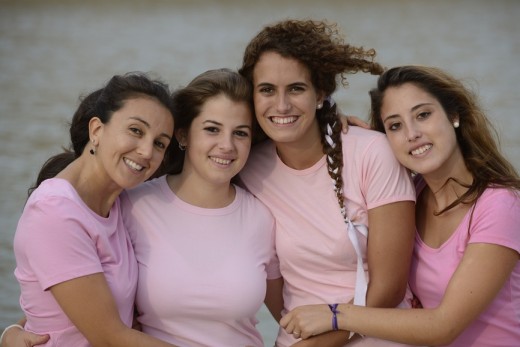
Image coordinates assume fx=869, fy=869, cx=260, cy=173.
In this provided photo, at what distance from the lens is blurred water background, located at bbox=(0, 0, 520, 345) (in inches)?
359

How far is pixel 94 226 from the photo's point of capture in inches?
104

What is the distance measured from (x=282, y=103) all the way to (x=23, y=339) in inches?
45.1

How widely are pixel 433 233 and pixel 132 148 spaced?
3.50 feet

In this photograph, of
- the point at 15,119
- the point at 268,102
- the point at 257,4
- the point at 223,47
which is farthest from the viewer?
the point at 257,4

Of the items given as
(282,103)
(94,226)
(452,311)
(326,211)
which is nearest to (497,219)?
(452,311)

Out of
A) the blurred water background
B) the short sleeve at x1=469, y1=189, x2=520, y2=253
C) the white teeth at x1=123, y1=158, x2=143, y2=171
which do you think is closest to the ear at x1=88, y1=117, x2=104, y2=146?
the white teeth at x1=123, y1=158, x2=143, y2=171

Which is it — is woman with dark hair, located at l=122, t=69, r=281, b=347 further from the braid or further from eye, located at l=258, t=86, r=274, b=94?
the braid

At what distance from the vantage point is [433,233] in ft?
9.82

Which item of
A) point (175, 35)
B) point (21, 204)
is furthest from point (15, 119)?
point (175, 35)

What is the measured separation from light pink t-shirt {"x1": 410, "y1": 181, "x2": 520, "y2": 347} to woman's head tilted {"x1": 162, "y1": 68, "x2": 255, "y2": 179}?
719mm

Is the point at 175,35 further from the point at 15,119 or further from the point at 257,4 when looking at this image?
the point at 15,119

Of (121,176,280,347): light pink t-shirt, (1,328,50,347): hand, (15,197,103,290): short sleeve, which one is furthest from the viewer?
(121,176,280,347): light pink t-shirt

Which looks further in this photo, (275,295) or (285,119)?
(275,295)

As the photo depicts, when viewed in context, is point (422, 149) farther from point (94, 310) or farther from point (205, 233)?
point (94, 310)
